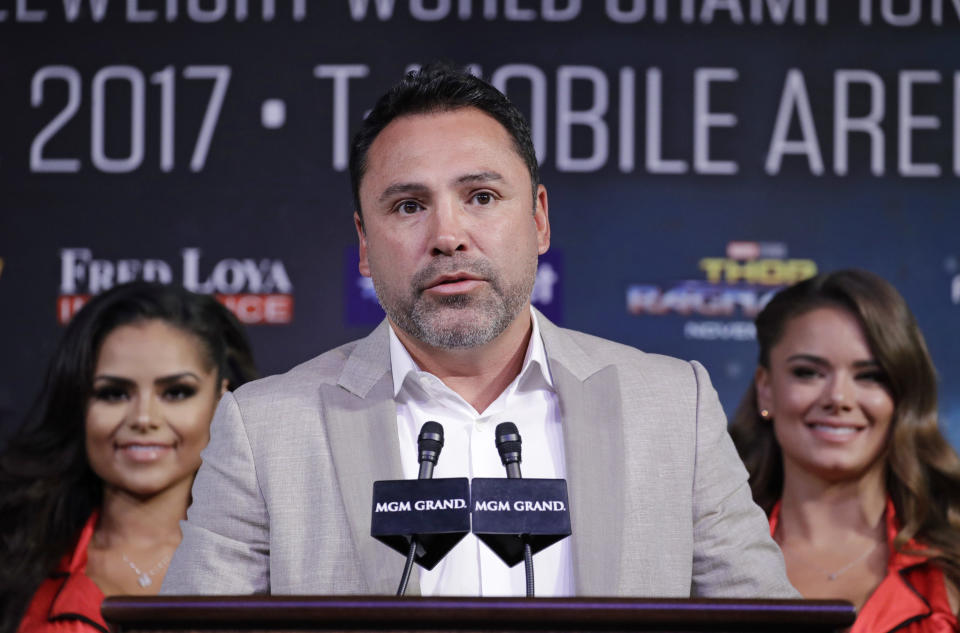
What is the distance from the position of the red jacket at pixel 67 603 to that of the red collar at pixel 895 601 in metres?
2.08

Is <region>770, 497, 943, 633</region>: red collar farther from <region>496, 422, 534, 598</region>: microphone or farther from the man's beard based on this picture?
<region>496, 422, 534, 598</region>: microphone

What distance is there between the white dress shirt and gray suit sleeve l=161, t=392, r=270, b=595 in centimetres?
27

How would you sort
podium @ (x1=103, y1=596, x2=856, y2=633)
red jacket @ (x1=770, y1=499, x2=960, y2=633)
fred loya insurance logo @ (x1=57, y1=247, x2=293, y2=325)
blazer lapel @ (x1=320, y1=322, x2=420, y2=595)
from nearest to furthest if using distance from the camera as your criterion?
1. podium @ (x1=103, y1=596, x2=856, y2=633)
2. blazer lapel @ (x1=320, y1=322, x2=420, y2=595)
3. red jacket @ (x1=770, y1=499, x2=960, y2=633)
4. fred loya insurance logo @ (x1=57, y1=247, x2=293, y2=325)

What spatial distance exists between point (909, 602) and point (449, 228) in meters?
1.97

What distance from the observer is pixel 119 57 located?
4.17m

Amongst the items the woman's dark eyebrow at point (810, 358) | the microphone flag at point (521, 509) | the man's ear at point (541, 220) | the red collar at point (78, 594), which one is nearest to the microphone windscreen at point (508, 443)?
the microphone flag at point (521, 509)

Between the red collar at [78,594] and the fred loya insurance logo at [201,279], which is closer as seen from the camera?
the red collar at [78,594]

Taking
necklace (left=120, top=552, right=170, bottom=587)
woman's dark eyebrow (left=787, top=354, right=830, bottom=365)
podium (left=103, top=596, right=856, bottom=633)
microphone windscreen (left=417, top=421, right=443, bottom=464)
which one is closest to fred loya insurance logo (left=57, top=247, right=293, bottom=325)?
necklace (left=120, top=552, right=170, bottom=587)

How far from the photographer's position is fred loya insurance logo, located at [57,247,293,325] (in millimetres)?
4094

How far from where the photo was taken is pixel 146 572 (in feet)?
11.5

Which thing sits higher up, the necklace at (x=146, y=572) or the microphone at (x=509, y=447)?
the microphone at (x=509, y=447)

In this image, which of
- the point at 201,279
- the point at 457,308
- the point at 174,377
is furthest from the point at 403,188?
the point at 201,279

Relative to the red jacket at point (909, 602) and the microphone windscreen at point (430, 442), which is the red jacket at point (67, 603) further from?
the red jacket at point (909, 602)

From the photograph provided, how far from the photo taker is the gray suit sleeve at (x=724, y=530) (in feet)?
6.68
